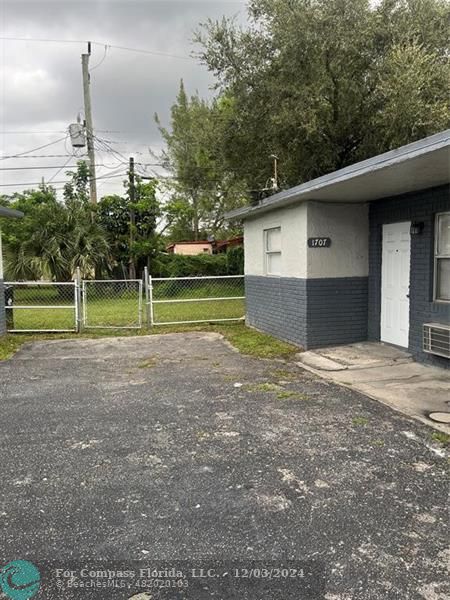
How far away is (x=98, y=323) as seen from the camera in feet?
37.6

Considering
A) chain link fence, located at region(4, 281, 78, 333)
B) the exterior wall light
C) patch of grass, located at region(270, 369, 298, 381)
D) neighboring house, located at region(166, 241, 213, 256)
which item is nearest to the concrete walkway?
patch of grass, located at region(270, 369, 298, 381)

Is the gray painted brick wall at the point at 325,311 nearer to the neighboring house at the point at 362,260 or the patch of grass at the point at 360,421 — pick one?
the neighboring house at the point at 362,260

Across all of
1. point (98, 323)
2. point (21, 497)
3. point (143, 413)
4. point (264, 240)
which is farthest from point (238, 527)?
point (98, 323)

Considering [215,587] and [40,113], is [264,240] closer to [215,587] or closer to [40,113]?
[215,587]

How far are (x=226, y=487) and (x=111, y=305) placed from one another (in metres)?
13.0

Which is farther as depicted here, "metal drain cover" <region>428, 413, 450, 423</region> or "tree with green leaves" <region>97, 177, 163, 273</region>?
"tree with green leaves" <region>97, 177, 163, 273</region>

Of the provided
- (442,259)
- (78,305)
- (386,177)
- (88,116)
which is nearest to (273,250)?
(442,259)

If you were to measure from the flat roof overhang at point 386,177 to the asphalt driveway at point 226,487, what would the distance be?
2587mm

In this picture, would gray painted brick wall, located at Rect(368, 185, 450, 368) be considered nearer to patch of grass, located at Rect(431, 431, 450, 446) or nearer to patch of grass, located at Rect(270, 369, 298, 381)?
patch of grass, located at Rect(270, 369, 298, 381)

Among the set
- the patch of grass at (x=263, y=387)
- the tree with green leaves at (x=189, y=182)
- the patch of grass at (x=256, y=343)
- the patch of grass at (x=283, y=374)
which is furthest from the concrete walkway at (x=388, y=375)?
the tree with green leaves at (x=189, y=182)

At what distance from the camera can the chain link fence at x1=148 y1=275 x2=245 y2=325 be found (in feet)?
37.0

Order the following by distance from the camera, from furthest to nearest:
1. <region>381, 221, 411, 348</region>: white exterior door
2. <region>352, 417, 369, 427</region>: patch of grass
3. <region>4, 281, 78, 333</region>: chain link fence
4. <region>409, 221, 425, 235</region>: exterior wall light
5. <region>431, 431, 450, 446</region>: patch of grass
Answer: <region>4, 281, 78, 333</region>: chain link fence → <region>381, 221, 411, 348</region>: white exterior door → <region>409, 221, 425, 235</region>: exterior wall light → <region>352, 417, 369, 427</region>: patch of grass → <region>431, 431, 450, 446</region>: patch of grass

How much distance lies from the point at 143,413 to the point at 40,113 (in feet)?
57.7

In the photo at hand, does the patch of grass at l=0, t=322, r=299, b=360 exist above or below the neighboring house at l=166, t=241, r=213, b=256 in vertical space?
below
